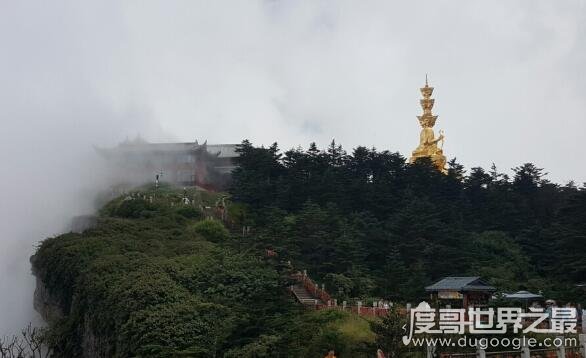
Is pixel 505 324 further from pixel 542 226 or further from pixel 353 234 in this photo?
pixel 542 226

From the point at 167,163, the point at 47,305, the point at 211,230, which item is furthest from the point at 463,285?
the point at 167,163

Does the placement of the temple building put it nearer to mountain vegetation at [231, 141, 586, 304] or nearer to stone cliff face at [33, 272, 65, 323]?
mountain vegetation at [231, 141, 586, 304]

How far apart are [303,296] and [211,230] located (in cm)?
1097

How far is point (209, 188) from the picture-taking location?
53188 millimetres

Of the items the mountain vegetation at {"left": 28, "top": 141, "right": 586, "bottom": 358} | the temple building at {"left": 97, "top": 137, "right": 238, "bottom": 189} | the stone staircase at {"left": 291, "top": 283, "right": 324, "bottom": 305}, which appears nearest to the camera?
the mountain vegetation at {"left": 28, "top": 141, "right": 586, "bottom": 358}

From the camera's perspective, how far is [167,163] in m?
53.5

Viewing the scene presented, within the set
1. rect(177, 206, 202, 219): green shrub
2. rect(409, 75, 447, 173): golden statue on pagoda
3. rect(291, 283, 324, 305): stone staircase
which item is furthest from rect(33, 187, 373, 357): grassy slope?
rect(409, 75, 447, 173): golden statue on pagoda

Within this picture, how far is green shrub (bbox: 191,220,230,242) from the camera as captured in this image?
37062mm

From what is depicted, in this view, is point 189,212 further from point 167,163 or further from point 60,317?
point 167,163

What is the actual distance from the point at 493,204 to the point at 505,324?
2667 centimetres

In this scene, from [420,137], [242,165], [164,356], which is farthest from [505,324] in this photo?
[420,137]

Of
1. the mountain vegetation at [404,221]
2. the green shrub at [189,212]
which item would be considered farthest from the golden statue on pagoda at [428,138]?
the green shrub at [189,212]

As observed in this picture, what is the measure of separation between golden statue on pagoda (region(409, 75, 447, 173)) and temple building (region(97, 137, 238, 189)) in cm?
1645

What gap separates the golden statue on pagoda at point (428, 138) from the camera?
57062 mm
